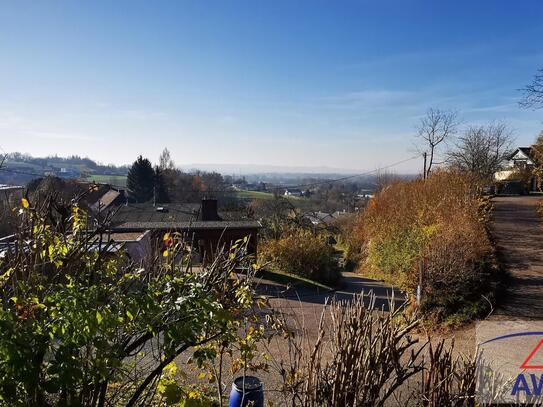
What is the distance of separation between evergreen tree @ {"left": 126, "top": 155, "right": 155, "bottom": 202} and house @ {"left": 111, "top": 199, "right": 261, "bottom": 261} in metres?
24.9

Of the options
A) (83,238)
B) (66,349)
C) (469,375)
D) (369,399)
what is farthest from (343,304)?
(83,238)

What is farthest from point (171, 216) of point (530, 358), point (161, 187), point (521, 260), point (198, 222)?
point (161, 187)

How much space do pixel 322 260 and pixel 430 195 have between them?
514cm

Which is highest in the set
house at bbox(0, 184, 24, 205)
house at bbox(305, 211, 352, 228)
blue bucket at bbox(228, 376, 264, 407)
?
house at bbox(0, 184, 24, 205)

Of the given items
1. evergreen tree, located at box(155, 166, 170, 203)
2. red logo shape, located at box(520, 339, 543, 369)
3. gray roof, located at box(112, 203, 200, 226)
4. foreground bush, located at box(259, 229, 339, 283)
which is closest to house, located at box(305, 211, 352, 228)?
gray roof, located at box(112, 203, 200, 226)

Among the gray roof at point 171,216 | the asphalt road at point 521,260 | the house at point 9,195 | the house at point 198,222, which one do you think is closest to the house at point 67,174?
the gray roof at point 171,216

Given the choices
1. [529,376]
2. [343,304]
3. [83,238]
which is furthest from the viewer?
[529,376]

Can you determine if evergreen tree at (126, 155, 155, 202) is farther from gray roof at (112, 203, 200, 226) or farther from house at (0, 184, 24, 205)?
house at (0, 184, 24, 205)

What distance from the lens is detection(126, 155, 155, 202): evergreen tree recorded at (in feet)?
178

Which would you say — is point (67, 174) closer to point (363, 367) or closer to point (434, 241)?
point (434, 241)

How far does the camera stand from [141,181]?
5462 cm

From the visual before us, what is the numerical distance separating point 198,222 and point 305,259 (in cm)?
687

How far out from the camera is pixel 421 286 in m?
9.50

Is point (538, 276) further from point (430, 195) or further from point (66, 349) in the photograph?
point (66, 349)
